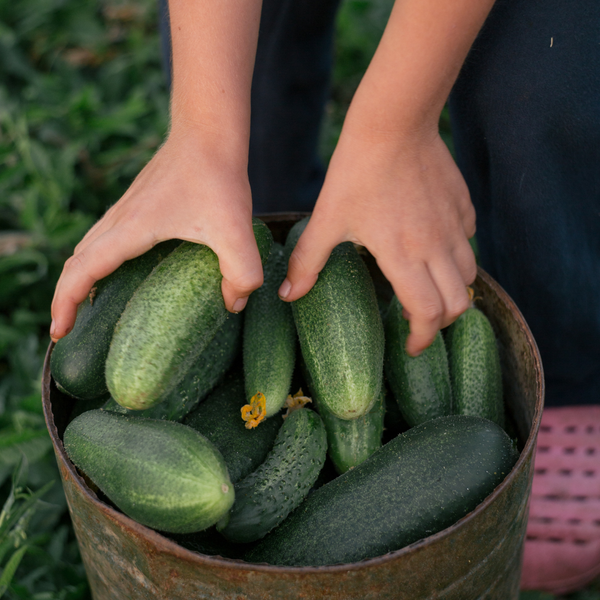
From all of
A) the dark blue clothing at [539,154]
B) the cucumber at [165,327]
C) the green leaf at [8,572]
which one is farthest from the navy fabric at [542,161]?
the green leaf at [8,572]

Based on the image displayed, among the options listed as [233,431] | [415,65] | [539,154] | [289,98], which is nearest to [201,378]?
[233,431]

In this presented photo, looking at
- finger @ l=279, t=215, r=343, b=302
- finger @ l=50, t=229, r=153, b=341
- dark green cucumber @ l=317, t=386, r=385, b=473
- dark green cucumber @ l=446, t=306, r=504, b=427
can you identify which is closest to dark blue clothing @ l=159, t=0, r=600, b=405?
dark green cucumber @ l=446, t=306, r=504, b=427

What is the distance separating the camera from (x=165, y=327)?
4.18ft

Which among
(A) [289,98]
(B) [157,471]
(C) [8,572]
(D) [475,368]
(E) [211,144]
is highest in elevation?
(E) [211,144]

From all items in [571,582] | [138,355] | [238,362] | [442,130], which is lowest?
[571,582]

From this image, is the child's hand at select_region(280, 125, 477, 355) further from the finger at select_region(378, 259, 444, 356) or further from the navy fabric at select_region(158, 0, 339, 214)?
the navy fabric at select_region(158, 0, 339, 214)

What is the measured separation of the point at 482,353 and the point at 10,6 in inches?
168

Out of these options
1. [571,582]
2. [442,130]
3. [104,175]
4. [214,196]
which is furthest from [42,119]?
[571,582]

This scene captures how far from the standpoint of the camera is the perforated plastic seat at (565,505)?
2.05m

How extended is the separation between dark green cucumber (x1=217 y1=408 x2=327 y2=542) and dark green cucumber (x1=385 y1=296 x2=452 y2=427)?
0.25 metres

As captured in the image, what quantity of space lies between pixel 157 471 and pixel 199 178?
0.61 m

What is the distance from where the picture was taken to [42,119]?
347 centimetres

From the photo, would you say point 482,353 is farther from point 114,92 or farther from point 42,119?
point 114,92

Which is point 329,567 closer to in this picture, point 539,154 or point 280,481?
point 280,481
